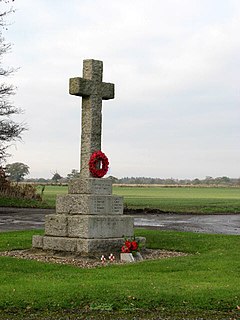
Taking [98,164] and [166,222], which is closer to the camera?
[98,164]

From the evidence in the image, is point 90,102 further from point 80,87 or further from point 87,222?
point 87,222

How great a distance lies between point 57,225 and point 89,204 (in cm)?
104

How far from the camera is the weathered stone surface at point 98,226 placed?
15.0 meters

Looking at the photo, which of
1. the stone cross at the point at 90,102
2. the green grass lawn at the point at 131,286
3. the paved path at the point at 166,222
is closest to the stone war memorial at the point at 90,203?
the stone cross at the point at 90,102

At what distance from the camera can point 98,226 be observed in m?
15.2

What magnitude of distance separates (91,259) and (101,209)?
4.68ft

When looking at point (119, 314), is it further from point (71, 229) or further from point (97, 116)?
point (97, 116)

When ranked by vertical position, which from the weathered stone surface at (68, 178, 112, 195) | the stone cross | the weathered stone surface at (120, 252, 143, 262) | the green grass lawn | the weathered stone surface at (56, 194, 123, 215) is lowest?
the green grass lawn

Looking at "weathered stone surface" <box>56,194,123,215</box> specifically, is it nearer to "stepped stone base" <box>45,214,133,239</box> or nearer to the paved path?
"stepped stone base" <box>45,214,133,239</box>

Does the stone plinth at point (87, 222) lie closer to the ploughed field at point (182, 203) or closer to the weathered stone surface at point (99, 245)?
the weathered stone surface at point (99, 245)

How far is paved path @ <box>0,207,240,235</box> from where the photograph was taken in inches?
891

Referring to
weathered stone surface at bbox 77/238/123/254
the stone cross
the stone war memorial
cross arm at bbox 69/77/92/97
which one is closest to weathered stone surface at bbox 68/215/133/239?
the stone war memorial

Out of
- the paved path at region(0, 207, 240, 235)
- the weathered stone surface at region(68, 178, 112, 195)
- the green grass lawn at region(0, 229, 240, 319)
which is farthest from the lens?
the paved path at region(0, 207, 240, 235)

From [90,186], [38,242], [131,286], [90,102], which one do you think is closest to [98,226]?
[90,186]
